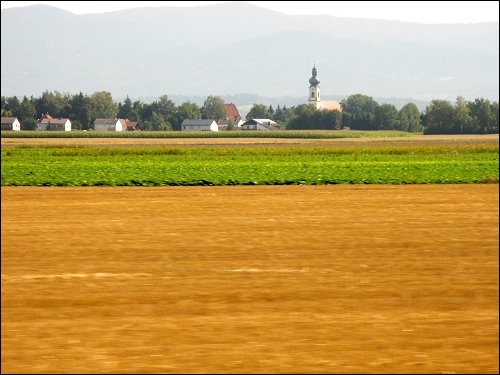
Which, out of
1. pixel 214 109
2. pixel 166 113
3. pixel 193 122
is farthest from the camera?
pixel 214 109

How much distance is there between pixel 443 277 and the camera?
13.1 meters

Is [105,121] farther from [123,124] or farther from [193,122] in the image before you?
[193,122]

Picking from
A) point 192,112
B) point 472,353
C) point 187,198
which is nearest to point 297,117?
point 192,112

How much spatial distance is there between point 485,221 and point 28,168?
25394mm

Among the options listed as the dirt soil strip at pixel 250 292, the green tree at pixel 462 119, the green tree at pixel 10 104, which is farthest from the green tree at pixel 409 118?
the dirt soil strip at pixel 250 292

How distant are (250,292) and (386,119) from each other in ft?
322

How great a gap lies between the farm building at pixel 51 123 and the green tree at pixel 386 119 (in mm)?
38460

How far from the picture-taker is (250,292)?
39.3 ft

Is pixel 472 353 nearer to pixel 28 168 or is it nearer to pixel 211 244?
pixel 211 244

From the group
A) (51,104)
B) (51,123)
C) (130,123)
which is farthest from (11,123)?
(130,123)

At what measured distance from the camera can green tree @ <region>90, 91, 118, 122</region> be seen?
375ft

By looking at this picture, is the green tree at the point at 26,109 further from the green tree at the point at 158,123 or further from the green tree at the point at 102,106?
the green tree at the point at 158,123

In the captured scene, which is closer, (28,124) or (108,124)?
(28,124)

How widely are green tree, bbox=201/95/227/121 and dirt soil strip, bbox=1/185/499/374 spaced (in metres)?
134
